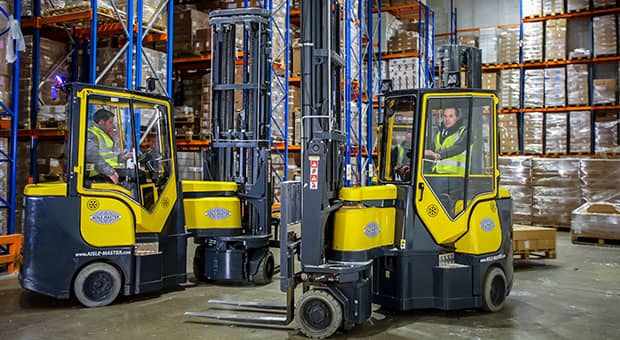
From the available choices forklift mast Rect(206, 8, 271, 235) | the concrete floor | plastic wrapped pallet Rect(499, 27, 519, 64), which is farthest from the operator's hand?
plastic wrapped pallet Rect(499, 27, 519, 64)

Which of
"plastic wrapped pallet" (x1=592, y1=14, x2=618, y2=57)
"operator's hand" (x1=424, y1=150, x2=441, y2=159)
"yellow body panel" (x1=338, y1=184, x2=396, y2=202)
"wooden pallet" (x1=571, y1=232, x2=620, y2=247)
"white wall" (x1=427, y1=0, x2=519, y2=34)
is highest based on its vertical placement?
"white wall" (x1=427, y1=0, x2=519, y2=34)

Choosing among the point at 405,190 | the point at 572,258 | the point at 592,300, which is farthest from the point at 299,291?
the point at 572,258

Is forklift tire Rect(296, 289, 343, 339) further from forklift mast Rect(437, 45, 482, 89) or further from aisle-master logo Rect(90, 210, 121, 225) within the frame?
forklift mast Rect(437, 45, 482, 89)

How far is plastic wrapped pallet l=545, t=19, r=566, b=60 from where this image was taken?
13.9 meters

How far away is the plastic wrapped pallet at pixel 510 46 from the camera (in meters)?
14.7

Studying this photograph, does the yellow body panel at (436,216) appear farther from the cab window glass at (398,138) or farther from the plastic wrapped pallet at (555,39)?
the plastic wrapped pallet at (555,39)

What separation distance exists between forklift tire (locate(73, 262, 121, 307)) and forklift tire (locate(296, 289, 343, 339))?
2134mm


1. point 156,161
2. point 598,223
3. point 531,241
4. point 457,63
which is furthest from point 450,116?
point 598,223

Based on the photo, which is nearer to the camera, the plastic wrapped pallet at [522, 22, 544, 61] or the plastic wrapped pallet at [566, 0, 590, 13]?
the plastic wrapped pallet at [566, 0, 590, 13]

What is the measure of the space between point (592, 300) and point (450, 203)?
7.35 ft

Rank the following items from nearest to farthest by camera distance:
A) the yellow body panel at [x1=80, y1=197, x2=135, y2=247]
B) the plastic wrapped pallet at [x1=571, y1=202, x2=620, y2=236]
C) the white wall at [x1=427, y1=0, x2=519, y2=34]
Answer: the yellow body panel at [x1=80, y1=197, x2=135, y2=247] < the plastic wrapped pallet at [x1=571, y1=202, x2=620, y2=236] < the white wall at [x1=427, y1=0, x2=519, y2=34]

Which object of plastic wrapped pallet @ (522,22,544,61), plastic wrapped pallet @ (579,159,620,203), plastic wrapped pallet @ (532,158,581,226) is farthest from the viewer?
plastic wrapped pallet @ (522,22,544,61)

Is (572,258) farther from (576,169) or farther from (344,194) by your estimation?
(344,194)

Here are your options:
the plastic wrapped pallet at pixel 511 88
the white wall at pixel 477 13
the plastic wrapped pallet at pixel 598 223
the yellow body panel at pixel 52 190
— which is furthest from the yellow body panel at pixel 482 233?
the white wall at pixel 477 13
